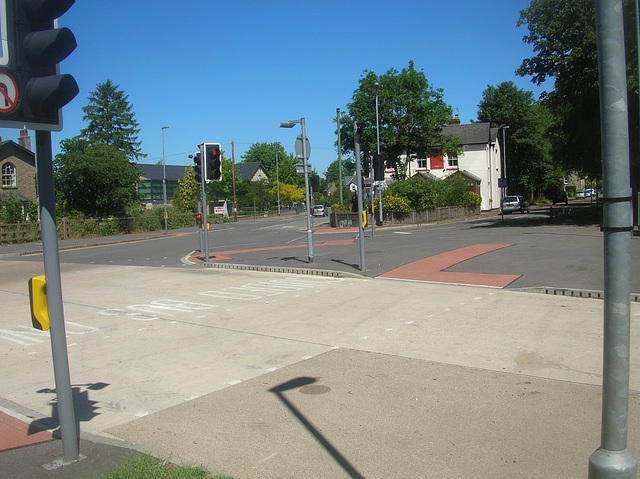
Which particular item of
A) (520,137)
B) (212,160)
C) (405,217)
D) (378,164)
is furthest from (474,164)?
(212,160)

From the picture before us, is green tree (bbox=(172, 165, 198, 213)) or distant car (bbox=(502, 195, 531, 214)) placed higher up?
green tree (bbox=(172, 165, 198, 213))

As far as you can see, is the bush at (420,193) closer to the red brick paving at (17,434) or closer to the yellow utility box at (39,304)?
the red brick paving at (17,434)

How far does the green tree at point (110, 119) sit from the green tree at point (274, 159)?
159ft

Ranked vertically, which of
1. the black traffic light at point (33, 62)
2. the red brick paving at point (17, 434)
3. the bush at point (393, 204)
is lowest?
the red brick paving at point (17, 434)

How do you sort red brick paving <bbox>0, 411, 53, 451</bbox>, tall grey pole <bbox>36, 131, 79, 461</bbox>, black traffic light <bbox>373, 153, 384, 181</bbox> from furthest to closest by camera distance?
black traffic light <bbox>373, 153, 384, 181</bbox> < red brick paving <bbox>0, 411, 53, 451</bbox> < tall grey pole <bbox>36, 131, 79, 461</bbox>

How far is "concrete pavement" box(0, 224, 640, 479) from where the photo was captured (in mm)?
4344

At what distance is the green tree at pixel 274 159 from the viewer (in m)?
127

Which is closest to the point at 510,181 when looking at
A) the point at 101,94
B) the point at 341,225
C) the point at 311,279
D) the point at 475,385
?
the point at 341,225

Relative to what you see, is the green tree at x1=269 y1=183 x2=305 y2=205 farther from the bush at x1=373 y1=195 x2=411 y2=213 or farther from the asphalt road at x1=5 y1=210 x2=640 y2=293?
the asphalt road at x1=5 y1=210 x2=640 y2=293

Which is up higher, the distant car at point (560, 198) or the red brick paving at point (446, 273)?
the distant car at point (560, 198)

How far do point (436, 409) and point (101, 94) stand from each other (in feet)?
275

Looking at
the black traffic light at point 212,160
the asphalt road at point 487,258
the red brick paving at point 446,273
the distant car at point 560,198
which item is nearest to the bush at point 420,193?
the asphalt road at point 487,258

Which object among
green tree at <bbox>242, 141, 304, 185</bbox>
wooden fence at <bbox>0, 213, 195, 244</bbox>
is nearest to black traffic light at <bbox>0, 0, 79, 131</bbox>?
wooden fence at <bbox>0, 213, 195, 244</bbox>

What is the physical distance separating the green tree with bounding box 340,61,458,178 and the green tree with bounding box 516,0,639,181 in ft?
54.8
